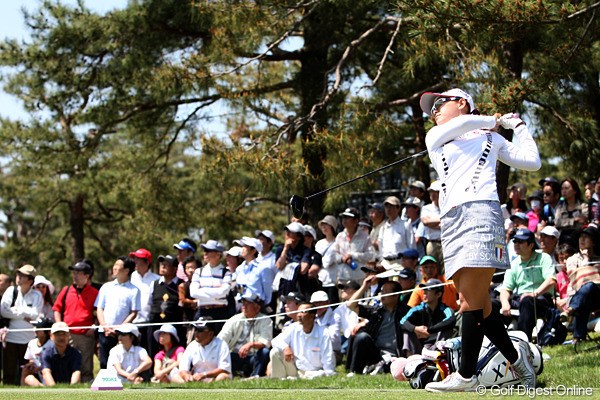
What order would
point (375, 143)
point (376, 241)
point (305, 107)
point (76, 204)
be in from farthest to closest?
1. point (76, 204)
2. point (305, 107)
3. point (375, 143)
4. point (376, 241)

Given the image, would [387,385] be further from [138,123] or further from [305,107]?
[138,123]

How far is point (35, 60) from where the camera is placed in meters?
17.9

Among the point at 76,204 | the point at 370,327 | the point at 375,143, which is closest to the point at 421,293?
the point at 370,327

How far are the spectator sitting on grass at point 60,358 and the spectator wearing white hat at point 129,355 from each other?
0.60 metres

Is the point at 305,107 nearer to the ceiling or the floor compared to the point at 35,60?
nearer to the floor

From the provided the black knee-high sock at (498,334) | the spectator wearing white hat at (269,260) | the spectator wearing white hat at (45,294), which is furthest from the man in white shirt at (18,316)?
the black knee-high sock at (498,334)

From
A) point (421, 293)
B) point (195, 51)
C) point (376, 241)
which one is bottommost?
point (421, 293)

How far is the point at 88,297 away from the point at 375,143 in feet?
15.4

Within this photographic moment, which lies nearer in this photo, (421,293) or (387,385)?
(387,385)

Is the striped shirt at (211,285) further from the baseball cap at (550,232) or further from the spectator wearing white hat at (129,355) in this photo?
the baseball cap at (550,232)

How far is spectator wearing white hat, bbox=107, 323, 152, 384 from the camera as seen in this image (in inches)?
473

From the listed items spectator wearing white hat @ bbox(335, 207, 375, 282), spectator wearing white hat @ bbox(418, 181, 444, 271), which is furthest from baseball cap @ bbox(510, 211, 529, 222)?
spectator wearing white hat @ bbox(335, 207, 375, 282)

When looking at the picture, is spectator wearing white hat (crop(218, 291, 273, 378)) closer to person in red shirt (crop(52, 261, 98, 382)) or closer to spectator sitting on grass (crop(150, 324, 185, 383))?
spectator sitting on grass (crop(150, 324, 185, 383))

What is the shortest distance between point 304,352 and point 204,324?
1.29m
